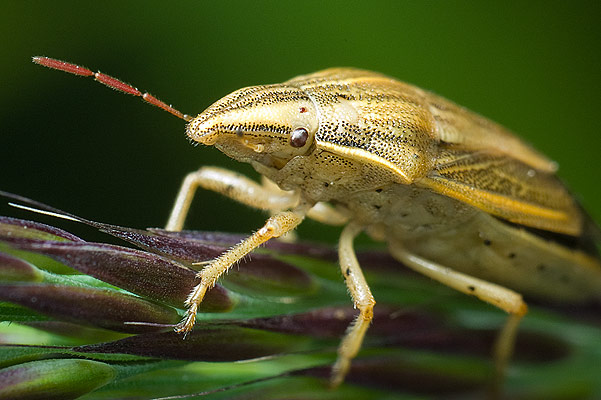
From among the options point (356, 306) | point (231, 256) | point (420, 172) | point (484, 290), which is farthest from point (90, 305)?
point (484, 290)

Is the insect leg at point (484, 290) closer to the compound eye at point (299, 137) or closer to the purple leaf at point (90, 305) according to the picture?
the compound eye at point (299, 137)

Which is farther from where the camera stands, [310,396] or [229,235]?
[229,235]

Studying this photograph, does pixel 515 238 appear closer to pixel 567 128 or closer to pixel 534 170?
pixel 534 170

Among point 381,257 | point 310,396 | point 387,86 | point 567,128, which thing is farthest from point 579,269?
point 310,396

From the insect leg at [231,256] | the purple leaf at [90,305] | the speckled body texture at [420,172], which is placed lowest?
the purple leaf at [90,305]

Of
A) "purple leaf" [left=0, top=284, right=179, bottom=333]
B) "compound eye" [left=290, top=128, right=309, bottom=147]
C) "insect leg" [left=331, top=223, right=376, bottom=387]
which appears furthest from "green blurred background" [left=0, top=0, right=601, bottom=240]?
"purple leaf" [left=0, top=284, right=179, bottom=333]

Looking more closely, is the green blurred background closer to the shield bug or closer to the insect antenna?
the shield bug

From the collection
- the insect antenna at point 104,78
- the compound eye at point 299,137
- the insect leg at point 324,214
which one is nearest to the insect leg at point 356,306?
the insect leg at point 324,214

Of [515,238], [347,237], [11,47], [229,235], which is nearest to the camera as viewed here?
[229,235]
